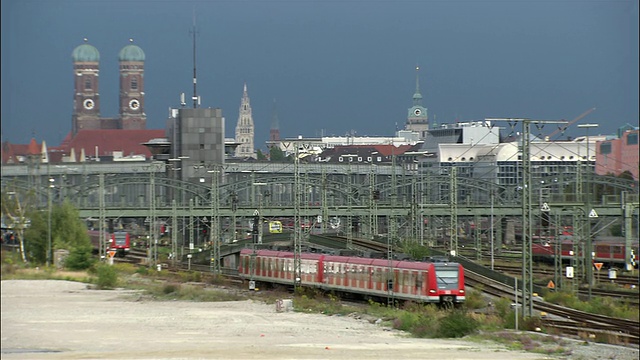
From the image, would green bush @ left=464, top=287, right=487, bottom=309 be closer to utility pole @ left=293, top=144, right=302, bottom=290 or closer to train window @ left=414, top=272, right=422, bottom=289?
train window @ left=414, top=272, right=422, bottom=289

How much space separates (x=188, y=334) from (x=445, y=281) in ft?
50.6

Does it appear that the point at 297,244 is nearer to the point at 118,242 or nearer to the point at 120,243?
the point at 118,242

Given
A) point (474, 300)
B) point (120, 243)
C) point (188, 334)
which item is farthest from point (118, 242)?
point (188, 334)

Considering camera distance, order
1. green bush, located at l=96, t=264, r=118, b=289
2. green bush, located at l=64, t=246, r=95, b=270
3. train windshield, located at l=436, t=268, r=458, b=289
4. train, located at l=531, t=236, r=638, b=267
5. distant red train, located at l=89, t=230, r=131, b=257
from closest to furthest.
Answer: train windshield, located at l=436, t=268, r=458, b=289 → green bush, located at l=96, t=264, r=118, b=289 → green bush, located at l=64, t=246, r=95, b=270 → train, located at l=531, t=236, r=638, b=267 → distant red train, located at l=89, t=230, r=131, b=257

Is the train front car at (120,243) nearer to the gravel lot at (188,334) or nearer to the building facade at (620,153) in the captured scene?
the gravel lot at (188,334)

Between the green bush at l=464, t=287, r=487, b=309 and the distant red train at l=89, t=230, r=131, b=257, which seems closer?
the green bush at l=464, t=287, r=487, b=309

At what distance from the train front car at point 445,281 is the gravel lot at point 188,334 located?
15.7 ft

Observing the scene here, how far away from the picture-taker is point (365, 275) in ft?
202

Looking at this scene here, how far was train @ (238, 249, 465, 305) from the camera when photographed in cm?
5666

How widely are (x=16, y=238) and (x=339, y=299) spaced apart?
33.2 meters

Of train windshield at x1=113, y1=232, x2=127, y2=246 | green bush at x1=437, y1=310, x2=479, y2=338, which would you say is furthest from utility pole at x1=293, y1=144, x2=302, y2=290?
train windshield at x1=113, y1=232, x2=127, y2=246

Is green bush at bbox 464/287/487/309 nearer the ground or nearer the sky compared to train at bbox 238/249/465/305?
nearer the ground

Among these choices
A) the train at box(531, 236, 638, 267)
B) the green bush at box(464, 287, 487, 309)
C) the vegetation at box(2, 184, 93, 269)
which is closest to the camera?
the green bush at box(464, 287, 487, 309)

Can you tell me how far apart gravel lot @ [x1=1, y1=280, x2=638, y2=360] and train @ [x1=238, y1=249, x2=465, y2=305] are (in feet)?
15.8
